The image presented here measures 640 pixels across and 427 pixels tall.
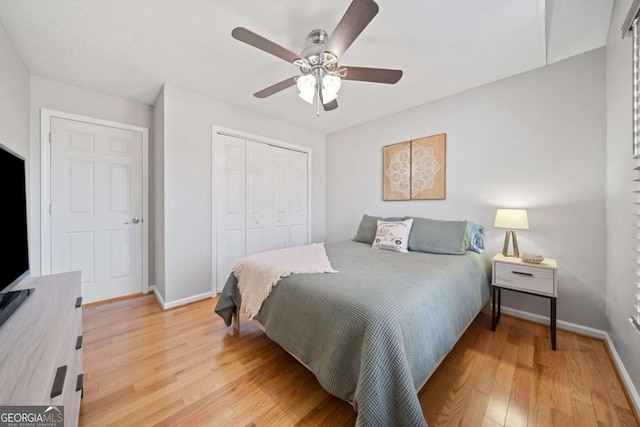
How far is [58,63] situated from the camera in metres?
2.14

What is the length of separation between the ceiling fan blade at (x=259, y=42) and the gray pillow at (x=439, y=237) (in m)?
1.98

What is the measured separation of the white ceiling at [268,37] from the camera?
1548 mm

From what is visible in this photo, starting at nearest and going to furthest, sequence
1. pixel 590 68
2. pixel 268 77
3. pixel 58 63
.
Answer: pixel 590 68 < pixel 58 63 < pixel 268 77

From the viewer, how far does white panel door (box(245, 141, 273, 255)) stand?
10.8 ft

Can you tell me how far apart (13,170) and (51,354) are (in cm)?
114

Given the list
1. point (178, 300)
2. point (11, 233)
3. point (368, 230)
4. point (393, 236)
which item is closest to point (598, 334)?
point (393, 236)

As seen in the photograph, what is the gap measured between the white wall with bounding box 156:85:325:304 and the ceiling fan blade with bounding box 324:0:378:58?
1938mm

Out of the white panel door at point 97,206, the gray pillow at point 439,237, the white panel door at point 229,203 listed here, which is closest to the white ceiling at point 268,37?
the white panel door at point 97,206

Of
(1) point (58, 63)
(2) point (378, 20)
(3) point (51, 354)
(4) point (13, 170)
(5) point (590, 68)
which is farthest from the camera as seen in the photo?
(1) point (58, 63)

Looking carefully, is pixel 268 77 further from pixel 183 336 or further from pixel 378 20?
pixel 183 336

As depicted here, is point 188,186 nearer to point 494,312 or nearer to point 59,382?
point 59,382

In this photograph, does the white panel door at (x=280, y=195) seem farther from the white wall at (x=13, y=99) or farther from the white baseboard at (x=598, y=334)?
the white baseboard at (x=598, y=334)

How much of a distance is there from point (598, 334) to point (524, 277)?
29.8 inches

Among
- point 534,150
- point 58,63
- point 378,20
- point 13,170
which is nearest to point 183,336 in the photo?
point 13,170
